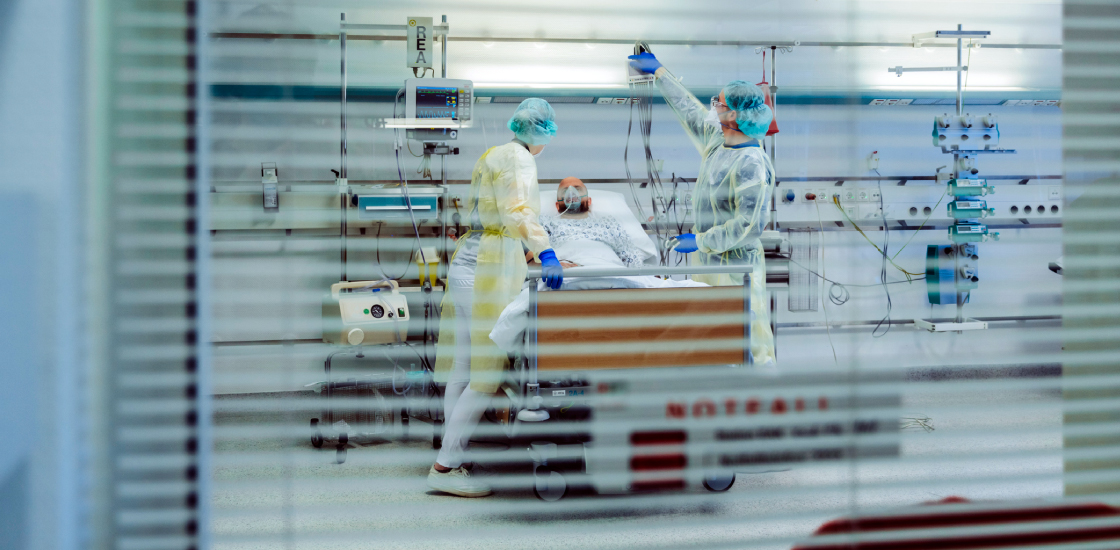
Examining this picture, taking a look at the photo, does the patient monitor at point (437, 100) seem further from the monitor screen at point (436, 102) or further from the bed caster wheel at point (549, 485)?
the bed caster wheel at point (549, 485)

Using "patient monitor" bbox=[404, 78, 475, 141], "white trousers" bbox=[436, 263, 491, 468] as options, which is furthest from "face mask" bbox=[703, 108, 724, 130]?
"white trousers" bbox=[436, 263, 491, 468]

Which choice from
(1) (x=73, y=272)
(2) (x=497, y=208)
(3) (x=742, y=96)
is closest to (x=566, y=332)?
(2) (x=497, y=208)

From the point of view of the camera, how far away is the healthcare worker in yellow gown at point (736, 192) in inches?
118

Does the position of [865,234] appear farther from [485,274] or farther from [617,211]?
[485,274]

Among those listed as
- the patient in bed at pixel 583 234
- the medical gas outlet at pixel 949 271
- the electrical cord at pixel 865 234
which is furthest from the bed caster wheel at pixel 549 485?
the medical gas outlet at pixel 949 271

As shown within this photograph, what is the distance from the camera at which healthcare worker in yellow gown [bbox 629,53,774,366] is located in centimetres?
299

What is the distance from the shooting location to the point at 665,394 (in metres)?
2.22

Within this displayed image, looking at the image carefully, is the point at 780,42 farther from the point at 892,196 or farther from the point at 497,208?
the point at 497,208

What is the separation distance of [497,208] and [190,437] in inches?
70.0

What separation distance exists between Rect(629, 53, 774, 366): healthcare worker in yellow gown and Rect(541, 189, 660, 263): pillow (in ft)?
2.68

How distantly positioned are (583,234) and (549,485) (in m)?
1.64

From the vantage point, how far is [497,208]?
2975 mm

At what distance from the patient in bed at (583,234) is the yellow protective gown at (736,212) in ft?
2.23

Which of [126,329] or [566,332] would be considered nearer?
[126,329]
